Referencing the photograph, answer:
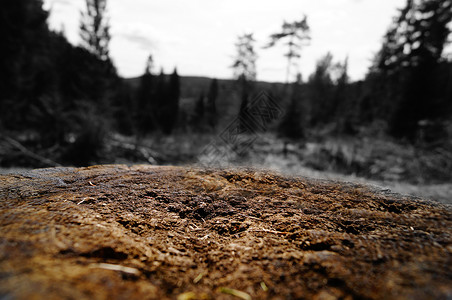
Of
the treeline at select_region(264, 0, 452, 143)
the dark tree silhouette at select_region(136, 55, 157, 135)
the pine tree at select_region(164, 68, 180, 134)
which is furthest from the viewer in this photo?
the pine tree at select_region(164, 68, 180, 134)

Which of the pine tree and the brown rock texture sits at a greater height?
the pine tree

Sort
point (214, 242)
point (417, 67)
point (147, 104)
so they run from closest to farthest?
point (214, 242), point (417, 67), point (147, 104)

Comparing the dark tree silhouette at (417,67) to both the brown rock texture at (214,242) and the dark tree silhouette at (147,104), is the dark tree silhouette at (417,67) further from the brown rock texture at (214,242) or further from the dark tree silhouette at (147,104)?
the dark tree silhouette at (147,104)

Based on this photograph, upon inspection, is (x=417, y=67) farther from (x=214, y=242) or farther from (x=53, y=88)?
(x=53, y=88)

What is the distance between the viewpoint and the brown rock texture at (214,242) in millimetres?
492

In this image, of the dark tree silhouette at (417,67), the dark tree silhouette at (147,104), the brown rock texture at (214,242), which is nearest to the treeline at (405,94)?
the dark tree silhouette at (417,67)

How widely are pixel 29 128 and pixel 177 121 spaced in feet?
53.5

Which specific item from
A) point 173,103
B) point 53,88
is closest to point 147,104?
point 173,103

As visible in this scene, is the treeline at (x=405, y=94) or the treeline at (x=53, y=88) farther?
the treeline at (x=405, y=94)

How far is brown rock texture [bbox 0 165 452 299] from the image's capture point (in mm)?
492

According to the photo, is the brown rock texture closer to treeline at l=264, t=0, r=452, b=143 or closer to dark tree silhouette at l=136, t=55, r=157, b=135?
treeline at l=264, t=0, r=452, b=143

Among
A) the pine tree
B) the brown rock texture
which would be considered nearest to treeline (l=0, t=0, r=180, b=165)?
the brown rock texture

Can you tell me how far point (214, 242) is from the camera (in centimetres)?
79

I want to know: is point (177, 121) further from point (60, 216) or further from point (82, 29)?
point (60, 216)
